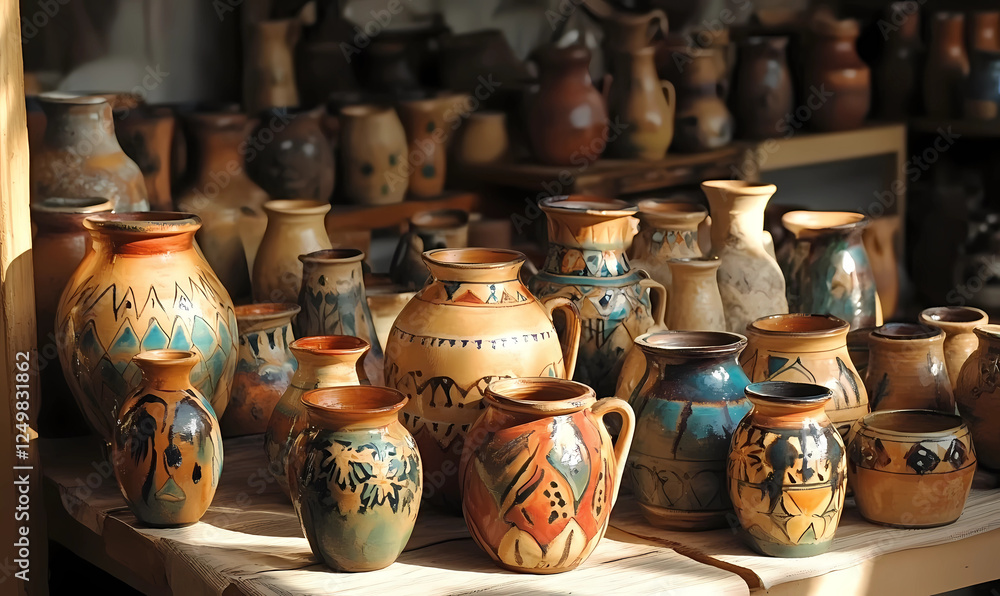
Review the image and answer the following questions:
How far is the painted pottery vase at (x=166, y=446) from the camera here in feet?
4.88

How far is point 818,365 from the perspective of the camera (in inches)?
61.8

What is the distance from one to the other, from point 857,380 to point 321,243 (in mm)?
920

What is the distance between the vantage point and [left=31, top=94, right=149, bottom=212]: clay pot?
6.28ft

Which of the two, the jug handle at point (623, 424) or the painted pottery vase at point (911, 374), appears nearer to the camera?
the jug handle at point (623, 424)

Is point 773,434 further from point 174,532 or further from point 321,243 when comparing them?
point 321,243

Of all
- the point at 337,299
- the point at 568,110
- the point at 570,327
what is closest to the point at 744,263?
the point at 570,327

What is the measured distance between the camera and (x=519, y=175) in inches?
117

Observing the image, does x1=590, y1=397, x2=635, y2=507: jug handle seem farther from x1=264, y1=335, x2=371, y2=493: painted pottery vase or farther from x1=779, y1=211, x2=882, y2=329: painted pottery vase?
x1=779, y1=211, x2=882, y2=329: painted pottery vase

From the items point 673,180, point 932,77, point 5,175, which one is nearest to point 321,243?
point 5,175

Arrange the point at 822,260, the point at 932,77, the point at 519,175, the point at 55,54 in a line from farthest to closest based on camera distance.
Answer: the point at 932,77 < the point at 519,175 < the point at 55,54 < the point at 822,260

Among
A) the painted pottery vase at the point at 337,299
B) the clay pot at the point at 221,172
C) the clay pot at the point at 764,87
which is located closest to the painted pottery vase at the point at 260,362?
the painted pottery vase at the point at 337,299

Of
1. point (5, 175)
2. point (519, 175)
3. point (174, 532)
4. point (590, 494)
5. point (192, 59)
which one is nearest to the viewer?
point (590, 494)

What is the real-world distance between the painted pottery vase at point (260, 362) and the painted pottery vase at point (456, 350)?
307 millimetres

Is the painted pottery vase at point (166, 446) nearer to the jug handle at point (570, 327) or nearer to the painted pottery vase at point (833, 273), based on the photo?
the jug handle at point (570, 327)
